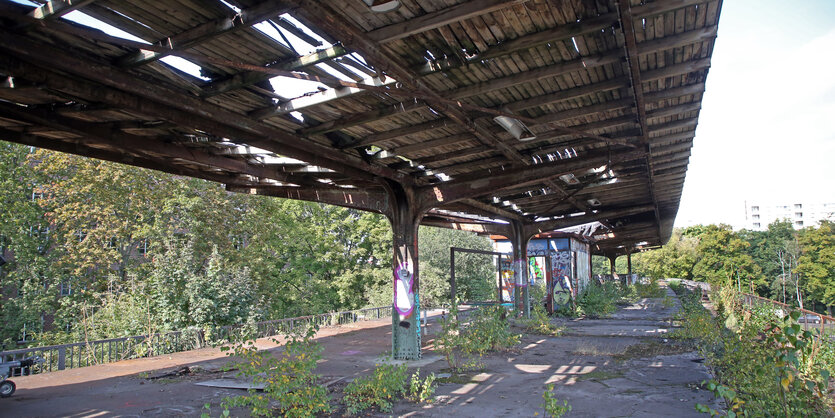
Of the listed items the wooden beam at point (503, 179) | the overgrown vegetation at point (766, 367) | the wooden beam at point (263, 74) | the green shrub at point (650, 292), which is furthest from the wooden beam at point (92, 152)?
the green shrub at point (650, 292)

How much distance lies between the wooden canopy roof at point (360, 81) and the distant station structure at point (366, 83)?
0.02 m

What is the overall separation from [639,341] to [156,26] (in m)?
14.2

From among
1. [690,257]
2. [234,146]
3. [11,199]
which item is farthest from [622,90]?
[690,257]

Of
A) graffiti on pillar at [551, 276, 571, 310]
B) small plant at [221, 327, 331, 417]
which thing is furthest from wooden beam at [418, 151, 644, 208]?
graffiti on pillar at [551, 276, 571, 310]

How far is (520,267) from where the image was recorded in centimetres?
2027

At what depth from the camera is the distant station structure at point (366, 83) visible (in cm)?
452

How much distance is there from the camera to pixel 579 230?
80.8ft

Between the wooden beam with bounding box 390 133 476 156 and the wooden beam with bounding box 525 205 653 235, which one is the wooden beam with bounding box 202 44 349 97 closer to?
the wooden beam with bounding box 390 133 476 156

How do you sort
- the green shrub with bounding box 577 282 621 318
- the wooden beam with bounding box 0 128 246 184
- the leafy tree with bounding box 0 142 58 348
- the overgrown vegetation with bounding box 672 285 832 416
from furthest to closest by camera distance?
the green shrub with bounding box 577 282 621 318
the leafy tree with bounding box 0 142 58 348
the wooden beam with bounding box 0 128 246 184
the overgrown vegetation with bounding box 672 285 832 416

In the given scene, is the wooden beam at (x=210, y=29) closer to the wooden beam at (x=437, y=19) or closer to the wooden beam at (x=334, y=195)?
the wooden beam at (x=437, y=19)

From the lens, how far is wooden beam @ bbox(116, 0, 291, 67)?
170 inches

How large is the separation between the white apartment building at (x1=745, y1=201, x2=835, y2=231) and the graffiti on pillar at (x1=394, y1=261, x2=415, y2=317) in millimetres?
190387

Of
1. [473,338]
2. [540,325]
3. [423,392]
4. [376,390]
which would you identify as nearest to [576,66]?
[423,392]

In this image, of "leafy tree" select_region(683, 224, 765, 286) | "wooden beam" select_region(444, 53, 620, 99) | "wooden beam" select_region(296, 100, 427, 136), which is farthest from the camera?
A: "leafy tree" select_region(683, 224, 765, 286)
